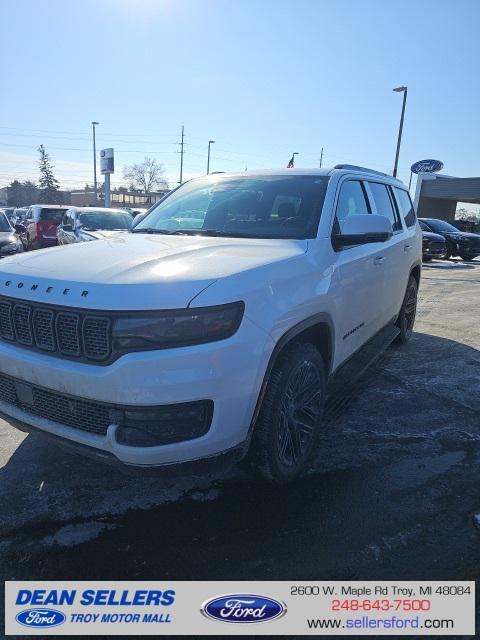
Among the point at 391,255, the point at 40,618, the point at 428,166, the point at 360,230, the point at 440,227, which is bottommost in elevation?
the point at 40,618

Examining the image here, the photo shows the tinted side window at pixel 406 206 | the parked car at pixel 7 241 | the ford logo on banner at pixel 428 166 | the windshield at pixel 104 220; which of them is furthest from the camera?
the ford logo on banner at pixel 428 166

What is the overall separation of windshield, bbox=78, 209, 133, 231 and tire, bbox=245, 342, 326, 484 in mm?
10040

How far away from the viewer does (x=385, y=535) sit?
8.13 ft

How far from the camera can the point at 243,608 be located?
2039 millimetres

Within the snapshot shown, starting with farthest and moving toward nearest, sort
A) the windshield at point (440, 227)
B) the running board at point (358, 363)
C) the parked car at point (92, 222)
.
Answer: the windshield at point (440, 227) < the parked car at point (92, 222) < the running board at point (358, 363)

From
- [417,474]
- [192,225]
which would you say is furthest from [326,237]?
[417,474]

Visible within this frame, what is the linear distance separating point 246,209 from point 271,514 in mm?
2147

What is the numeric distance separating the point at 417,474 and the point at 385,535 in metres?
0.74

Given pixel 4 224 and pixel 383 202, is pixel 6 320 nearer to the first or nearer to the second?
pixel 383 202

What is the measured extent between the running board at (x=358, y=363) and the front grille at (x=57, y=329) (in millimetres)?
1789

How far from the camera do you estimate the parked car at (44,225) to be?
1538 centimetres

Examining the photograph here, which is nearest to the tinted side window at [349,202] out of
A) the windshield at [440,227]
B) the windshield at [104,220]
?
the windshield at [104,220]

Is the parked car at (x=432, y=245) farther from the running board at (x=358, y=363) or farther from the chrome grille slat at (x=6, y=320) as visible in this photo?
the chrome grille slat at (x=6, y=320)

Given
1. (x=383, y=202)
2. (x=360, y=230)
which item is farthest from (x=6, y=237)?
(x=360, y=230)
